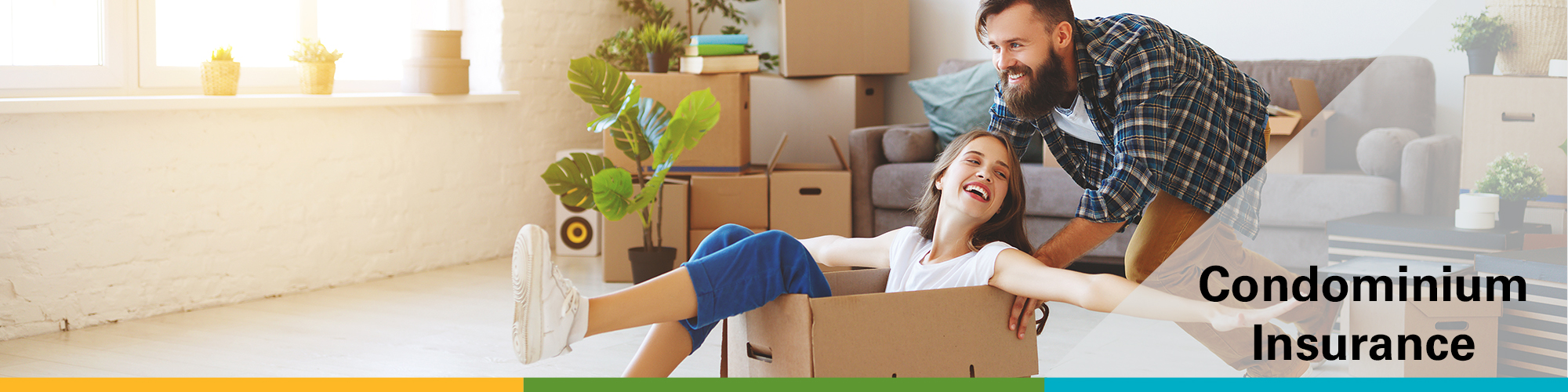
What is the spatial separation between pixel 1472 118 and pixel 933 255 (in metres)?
0.78

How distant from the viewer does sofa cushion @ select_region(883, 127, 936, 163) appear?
3.87 m

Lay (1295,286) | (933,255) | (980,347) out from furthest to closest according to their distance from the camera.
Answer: (933,255), (980,347), (1295,286)

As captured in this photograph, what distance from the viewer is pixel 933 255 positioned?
5.97 feet

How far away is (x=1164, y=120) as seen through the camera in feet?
5.44

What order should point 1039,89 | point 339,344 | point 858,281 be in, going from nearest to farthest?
point 1039,89, point 858,281, point 339,344

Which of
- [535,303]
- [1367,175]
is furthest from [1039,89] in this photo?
[535,303]

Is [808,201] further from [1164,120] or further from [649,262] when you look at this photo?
[1164,120]

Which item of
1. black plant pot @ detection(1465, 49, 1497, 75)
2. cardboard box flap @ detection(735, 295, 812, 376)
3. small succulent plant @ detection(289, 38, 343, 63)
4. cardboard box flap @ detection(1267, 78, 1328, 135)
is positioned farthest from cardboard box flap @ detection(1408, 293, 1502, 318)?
small succulent plant @ detection(289, 38, 343, 63)

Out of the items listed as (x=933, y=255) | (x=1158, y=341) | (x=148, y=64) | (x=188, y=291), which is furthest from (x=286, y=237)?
(x=1158, y=341)

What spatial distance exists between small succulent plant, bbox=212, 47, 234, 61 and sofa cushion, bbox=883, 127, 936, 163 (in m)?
2.06

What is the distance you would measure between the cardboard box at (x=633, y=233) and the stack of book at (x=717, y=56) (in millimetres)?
411

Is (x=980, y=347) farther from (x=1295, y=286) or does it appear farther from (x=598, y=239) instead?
(x=598, y=239)

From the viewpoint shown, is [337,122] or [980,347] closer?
[980,347]

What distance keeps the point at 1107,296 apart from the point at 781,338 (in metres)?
0.43
